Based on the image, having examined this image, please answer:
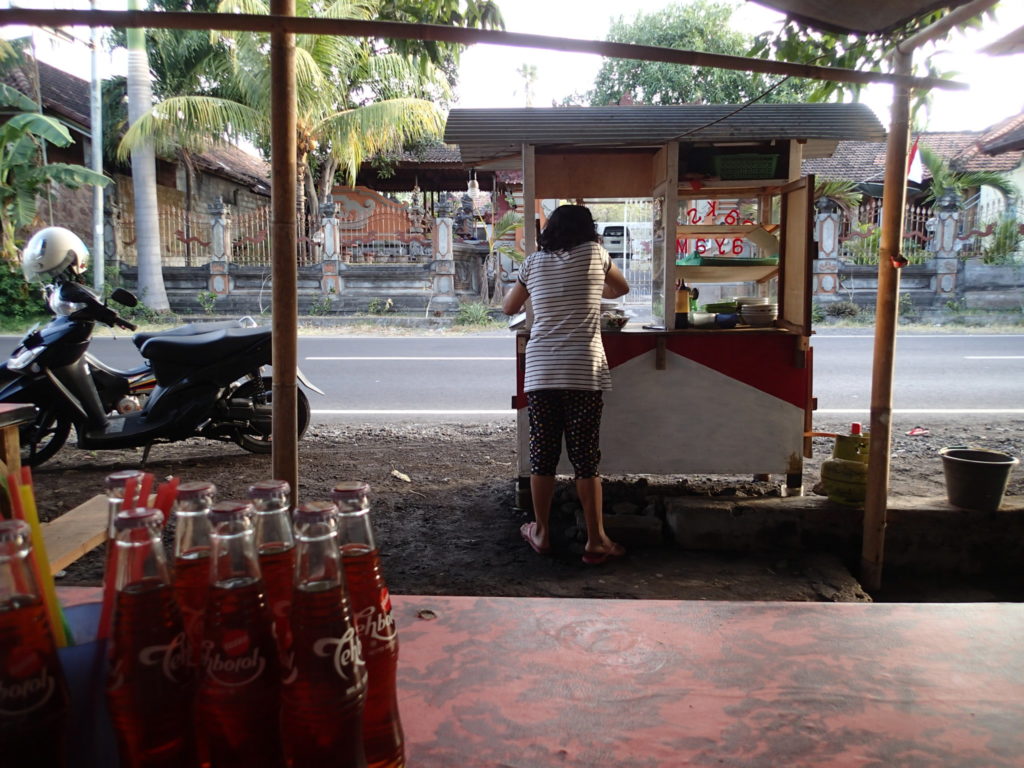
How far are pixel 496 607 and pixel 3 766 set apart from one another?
2.77 ft

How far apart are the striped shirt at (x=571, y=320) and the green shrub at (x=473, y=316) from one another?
1114 cm

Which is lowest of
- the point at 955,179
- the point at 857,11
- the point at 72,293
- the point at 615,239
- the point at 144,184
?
the point at 72,293

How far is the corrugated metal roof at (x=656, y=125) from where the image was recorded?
389 centimetres

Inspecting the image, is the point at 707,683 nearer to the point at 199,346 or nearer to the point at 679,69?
the point at 199,346

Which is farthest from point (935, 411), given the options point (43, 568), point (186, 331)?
point (43, 568)

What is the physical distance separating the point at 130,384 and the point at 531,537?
3269 mm

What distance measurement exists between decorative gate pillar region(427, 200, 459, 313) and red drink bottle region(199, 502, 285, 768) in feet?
49.4

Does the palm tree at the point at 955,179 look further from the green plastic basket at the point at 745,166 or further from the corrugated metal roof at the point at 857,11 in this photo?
the corrugated metal roof at the point at 857,11

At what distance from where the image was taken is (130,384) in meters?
5.37

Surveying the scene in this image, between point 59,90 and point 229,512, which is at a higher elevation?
point 59,90

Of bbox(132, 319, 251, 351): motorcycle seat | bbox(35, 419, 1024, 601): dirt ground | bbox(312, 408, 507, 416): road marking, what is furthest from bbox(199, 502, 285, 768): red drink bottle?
bbox(312, 408, 507, 416): road marking

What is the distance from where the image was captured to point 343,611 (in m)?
0.75

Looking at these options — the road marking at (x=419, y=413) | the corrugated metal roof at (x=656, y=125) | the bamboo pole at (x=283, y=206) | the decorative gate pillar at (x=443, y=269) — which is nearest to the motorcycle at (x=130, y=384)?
the road marking at (x=419, y=413)

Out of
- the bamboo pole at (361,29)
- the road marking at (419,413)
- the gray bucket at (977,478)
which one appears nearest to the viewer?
the bamboo pole at (361,29)
